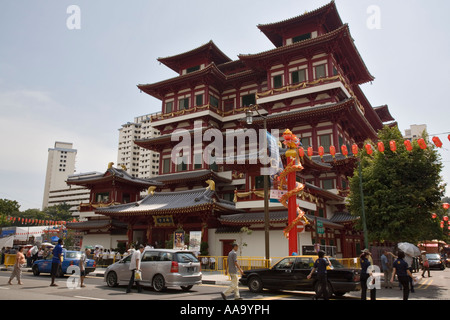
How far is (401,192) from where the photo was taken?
18.5 metres

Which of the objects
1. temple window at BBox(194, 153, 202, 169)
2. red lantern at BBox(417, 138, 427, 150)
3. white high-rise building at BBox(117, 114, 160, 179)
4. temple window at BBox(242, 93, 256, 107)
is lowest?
red lantern at BBox(417, 138, 427, 150)

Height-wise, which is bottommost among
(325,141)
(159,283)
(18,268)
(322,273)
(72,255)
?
(159,283)

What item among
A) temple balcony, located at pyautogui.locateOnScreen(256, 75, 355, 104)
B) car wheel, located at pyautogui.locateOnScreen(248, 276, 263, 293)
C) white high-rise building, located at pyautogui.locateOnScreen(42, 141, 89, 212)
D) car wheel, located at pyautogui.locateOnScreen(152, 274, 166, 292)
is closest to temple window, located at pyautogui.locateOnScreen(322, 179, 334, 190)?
temple balcony, located at pyautogui.locateOnScreen(256, 75, 355, 104)

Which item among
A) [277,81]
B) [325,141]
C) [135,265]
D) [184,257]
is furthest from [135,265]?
[277,81]

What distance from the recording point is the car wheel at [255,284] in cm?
1388

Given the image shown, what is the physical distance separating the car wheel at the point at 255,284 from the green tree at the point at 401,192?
8881 mm

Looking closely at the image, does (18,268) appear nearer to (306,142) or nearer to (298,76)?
(306,142)

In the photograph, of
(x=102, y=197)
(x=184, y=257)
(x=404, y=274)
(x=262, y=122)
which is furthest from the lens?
(x=102, y=197)

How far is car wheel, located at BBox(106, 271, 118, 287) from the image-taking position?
14554 millimetres

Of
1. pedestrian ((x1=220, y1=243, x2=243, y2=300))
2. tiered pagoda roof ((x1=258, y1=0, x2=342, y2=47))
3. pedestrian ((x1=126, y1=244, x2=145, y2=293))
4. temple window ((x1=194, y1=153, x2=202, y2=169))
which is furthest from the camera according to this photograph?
temple window ((x1=194, y1=153, x2=202, y2=169))

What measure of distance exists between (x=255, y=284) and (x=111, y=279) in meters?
6.22

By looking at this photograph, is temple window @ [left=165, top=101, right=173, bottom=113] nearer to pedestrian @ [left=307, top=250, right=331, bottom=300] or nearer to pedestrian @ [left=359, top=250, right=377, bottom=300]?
pedestrian @ [left=307, top=250, right=331, bottom=300]

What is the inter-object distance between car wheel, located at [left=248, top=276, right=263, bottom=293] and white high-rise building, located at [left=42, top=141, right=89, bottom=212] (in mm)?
140083
